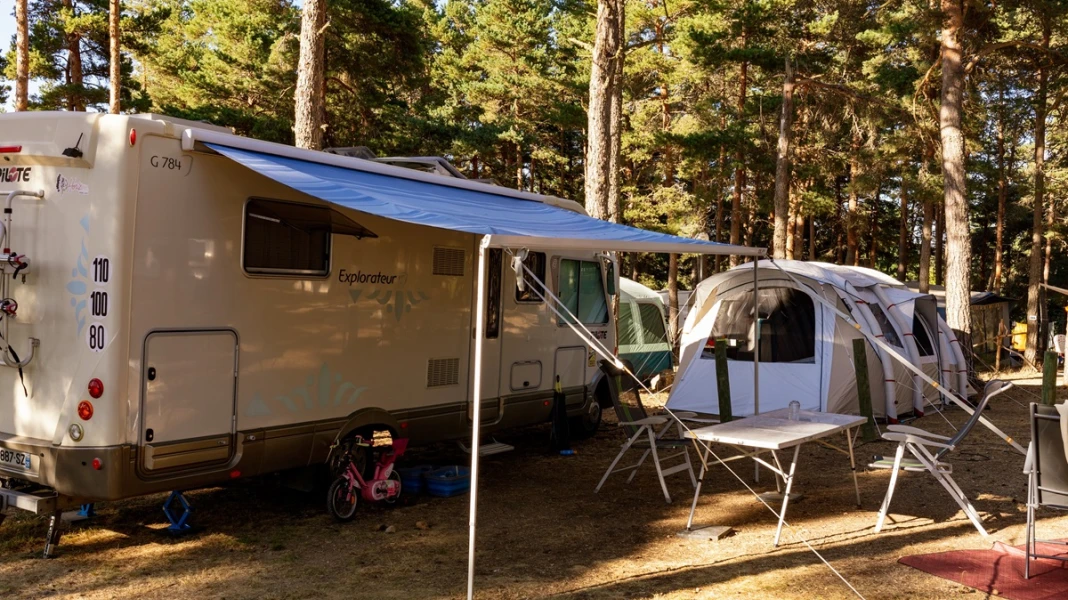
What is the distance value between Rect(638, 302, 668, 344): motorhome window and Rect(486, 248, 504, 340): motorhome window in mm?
7531

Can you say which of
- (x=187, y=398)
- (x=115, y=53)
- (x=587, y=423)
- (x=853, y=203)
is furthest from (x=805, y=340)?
(x=853, y=203)

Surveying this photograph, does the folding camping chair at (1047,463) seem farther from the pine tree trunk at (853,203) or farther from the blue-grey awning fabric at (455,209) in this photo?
the pine tree trunk at (853,203)

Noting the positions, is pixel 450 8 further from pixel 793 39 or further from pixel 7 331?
pixel 7 331

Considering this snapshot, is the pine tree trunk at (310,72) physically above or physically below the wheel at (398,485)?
above

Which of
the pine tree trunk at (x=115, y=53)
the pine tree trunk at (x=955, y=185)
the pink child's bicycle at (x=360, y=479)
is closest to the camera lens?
the pink child's bicycle at (x=360, y=479)

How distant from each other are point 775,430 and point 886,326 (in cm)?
569

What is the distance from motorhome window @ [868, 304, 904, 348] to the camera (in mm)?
10883

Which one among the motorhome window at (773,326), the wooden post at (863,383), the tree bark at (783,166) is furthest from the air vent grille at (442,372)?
the tree bark at (783,166)

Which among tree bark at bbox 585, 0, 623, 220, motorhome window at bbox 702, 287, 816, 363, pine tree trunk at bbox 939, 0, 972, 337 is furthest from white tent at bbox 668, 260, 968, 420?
pine tree trunk at bbox 939, 0, 972, 337

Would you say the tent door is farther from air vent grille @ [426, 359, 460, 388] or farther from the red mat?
the red mat

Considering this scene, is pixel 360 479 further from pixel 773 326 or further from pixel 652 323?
pixel 652 323

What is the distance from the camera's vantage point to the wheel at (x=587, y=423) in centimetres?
898

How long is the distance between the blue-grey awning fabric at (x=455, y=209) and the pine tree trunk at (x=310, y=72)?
349 centimetres

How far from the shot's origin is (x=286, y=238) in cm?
557
